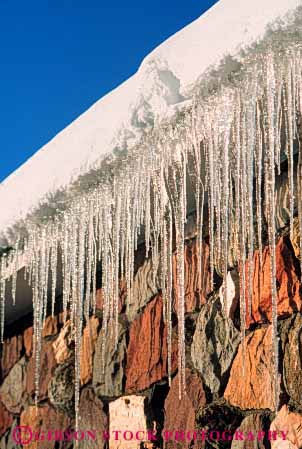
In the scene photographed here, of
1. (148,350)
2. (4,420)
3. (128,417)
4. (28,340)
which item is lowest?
(128,417)

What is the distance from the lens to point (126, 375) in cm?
322

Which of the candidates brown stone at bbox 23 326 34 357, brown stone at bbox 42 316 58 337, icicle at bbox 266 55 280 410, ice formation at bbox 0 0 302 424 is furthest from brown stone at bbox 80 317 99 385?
icicle at bbox 266 55 280 410

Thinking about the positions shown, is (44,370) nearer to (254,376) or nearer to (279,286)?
(254,376)

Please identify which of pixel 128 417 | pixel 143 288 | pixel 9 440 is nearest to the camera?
pixel 128 417

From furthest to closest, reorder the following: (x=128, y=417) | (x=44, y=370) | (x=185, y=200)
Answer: (x=44, y=370)
(x=128, y=417)
(x=185, y=200)

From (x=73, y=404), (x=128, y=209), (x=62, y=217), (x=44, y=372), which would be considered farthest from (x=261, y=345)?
(x=44, y=372)

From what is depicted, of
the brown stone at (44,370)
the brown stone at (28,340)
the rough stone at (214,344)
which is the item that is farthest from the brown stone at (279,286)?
the brown stone at (28,340)

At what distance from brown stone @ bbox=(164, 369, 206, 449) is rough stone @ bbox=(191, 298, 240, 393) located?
0.05m

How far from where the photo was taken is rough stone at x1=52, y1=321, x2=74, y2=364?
3713mm

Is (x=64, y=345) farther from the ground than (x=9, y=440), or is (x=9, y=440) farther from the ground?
(x=64, y=345)

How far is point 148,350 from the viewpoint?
3.12m

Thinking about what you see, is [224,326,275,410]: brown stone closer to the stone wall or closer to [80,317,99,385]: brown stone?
the stone wall

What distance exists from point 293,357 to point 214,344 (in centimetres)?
45

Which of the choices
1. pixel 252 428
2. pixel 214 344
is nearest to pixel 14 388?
pixel 214 344
